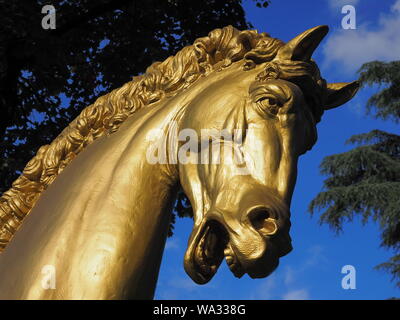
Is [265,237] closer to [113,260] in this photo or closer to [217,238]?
[217,238]

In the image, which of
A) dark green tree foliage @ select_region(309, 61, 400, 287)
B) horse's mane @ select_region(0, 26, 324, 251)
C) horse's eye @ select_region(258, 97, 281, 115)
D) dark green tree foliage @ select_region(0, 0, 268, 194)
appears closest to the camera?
horse's eye @ select_region(258, 97, 281, 115)

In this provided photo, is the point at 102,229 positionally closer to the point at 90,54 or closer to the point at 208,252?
the point at 208,252

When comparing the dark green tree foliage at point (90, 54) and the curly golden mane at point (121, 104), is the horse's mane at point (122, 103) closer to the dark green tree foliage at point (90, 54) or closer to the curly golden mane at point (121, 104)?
the curly golden mane at point (121, 104)

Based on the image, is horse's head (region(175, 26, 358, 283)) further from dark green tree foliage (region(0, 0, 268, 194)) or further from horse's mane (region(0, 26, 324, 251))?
dark green tree foliage (region(0, 0, 268, 194))

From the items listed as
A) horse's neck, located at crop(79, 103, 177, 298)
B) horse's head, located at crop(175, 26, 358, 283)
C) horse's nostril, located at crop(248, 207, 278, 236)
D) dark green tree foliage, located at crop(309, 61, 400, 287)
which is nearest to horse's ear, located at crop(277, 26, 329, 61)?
horse's head, located at crop(175, 26, 358, 283)

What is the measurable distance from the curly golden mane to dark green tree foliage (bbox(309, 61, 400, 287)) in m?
15.4

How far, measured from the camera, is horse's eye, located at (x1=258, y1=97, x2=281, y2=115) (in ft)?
→ 6.41

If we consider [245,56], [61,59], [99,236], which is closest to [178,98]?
[245,56]

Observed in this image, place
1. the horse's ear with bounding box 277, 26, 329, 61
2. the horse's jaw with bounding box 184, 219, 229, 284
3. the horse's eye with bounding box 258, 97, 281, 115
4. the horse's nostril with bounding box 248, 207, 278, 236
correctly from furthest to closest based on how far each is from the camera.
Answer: the horse's ear with bounding box 277, 26, 329, 61 < the horse's eye with bounding box 258, 97, 281, 115 < the horse's jaw with bounding box 184, 219, 229, 284 < the horse's nostril with bounding box 248, 207, 278, 236

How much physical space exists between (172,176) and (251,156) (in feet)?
1.08

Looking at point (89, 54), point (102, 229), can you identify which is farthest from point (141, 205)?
point (89, 54)

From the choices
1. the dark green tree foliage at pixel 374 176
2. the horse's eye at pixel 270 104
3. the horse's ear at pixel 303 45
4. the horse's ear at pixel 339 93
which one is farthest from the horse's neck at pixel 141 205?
the dark green tree foliage at pixel 374 176

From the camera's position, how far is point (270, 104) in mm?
1966
